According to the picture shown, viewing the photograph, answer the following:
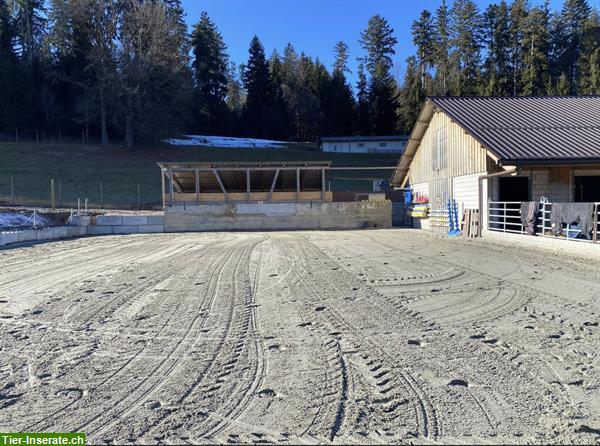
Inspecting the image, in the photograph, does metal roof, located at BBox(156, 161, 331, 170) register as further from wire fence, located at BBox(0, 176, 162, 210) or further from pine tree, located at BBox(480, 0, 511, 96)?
pine tree, located at BBox(480, 0, 511, 96)

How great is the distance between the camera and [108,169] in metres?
39.9

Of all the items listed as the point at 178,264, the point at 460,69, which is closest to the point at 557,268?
the point at 178,264

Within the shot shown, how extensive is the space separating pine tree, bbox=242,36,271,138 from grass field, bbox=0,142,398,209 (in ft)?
52.7

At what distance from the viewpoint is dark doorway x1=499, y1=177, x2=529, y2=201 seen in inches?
682

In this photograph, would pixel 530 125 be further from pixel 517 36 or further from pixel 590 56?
pixel 517 36

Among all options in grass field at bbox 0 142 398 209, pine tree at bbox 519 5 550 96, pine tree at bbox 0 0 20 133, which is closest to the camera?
grass field at bbox 0 142 398 209

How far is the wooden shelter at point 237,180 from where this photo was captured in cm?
2544

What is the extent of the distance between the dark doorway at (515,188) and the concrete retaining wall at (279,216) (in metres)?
9.13

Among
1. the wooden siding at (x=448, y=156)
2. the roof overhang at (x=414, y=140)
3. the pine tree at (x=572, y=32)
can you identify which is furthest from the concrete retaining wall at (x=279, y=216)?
the pine tree at (x=572, y=32)

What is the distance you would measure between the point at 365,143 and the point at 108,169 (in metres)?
35.0

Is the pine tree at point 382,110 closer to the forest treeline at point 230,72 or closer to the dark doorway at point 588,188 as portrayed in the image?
the forest treeline at point 230,72

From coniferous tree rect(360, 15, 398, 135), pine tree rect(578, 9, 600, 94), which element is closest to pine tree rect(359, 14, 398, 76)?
coniferous tree rect(360, 15, 398, 135)

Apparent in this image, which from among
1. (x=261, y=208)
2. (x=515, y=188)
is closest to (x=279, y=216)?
(x=261, y=208)

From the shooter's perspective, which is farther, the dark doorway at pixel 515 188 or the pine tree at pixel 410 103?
the pine tree at pixel 410 103
